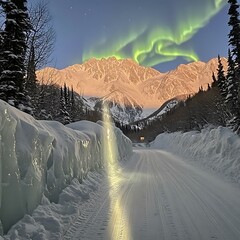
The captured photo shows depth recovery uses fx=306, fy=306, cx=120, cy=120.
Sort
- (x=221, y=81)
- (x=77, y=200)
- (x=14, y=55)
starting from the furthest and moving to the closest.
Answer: (x=221, y=81), (x=14, y=55), (x=77, y=200)

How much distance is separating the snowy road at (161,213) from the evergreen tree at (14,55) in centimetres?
928

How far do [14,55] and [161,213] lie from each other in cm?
1375

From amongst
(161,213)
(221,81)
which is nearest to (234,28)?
(221,81)

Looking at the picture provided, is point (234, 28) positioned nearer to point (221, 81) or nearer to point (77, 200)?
point (221, 81)

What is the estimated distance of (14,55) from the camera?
1736 cm

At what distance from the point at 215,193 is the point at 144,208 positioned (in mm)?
2828

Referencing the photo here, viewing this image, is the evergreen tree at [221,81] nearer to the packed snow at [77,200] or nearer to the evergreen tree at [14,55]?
the evergreen tree at [14,55]

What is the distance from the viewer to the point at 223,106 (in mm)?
43219

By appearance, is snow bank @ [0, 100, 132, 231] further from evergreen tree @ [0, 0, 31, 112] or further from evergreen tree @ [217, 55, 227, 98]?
evergreen tree @ [217, 55, 227, 98]

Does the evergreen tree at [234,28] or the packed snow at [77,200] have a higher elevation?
the evergreen tree at [234,28]

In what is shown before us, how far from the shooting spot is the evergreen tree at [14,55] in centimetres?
1705

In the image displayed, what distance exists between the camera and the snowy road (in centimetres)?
556

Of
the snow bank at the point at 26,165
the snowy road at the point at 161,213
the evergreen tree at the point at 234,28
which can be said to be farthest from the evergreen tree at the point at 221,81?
the snow bank at the point at 26,165

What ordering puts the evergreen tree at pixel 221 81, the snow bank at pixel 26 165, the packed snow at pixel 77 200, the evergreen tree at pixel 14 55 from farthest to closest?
1. the evergreen tree at pixel 221 81
2. the evergreen tree at pixel 14 55
3. the packed snow at pixel 77 200
4. the snow bank at pixel 26 165
